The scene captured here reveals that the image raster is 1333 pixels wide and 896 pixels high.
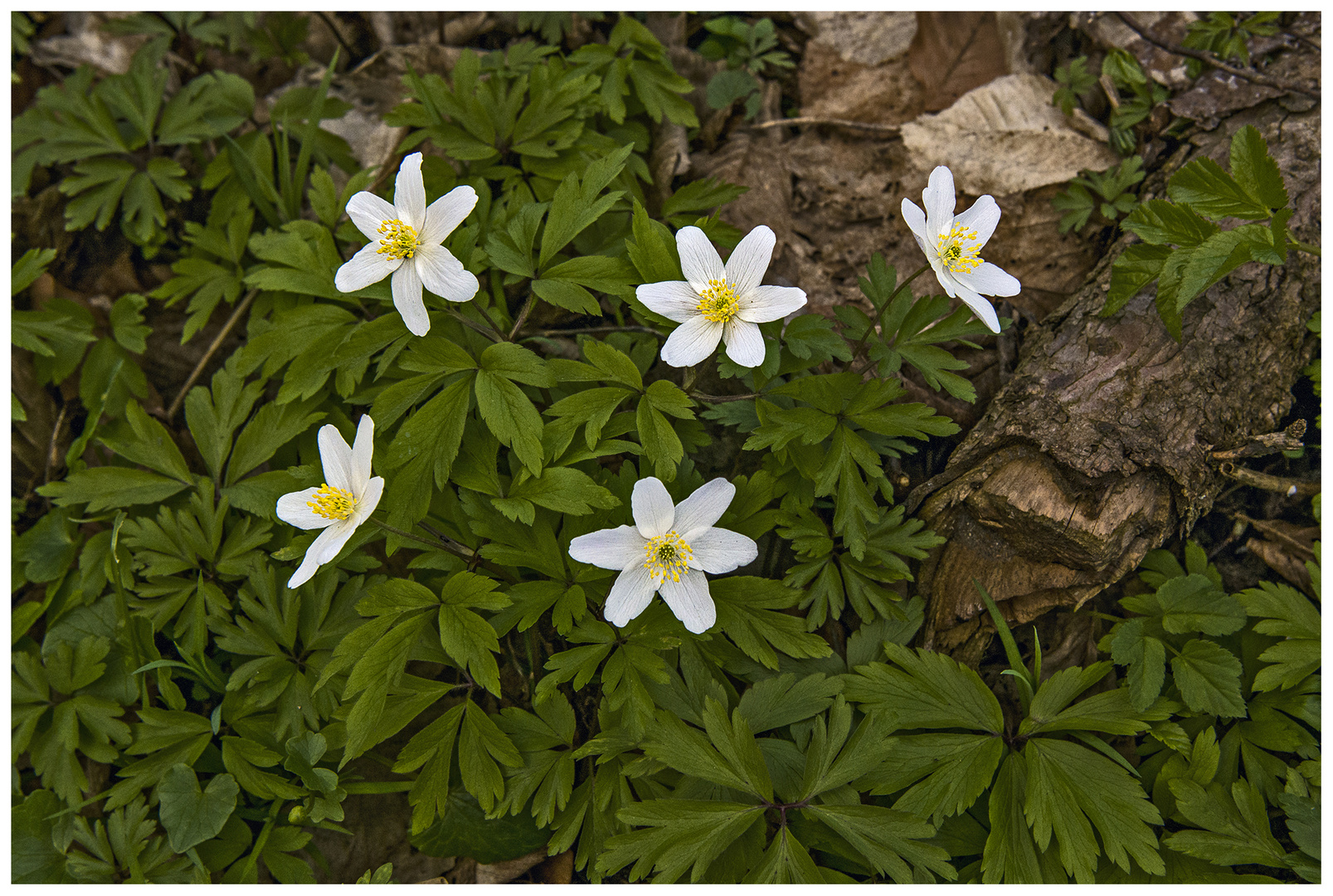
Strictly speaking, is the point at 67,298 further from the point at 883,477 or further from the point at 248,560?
the point at 883,477

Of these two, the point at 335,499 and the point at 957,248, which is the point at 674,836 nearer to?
the point at 335,499

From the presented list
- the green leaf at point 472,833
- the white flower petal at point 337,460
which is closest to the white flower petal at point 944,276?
the white flower petal at point 337,460

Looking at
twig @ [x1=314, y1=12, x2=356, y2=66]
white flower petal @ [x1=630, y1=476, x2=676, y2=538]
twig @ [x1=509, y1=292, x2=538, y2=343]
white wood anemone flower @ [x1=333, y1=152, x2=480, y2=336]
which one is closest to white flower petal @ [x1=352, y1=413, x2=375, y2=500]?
white wood anemone flower @ [x1=333, y1=152, x2=480, y2=336]

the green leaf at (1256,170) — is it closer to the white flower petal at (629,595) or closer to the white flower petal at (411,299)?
the white flower petal at (629,595)

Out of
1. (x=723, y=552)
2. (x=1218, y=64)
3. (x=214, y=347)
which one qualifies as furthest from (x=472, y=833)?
(x=1218, y=64)

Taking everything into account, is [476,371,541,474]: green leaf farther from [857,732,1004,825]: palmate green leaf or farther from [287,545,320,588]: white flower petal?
[857,732,1004,825]: palmate green leaf
